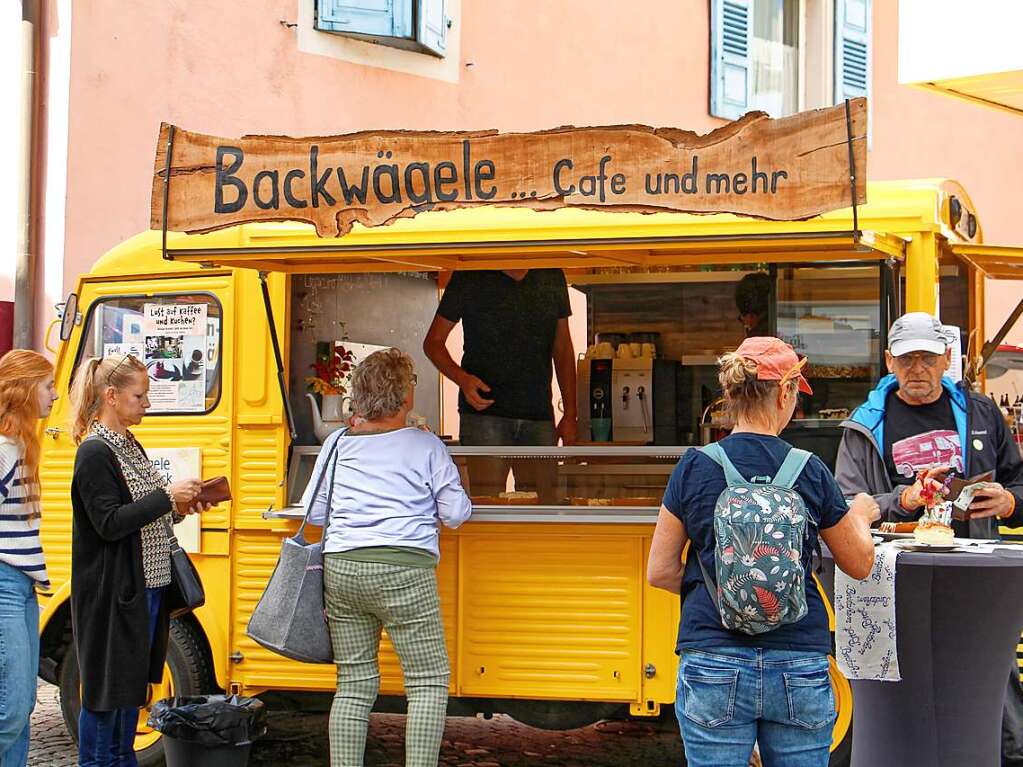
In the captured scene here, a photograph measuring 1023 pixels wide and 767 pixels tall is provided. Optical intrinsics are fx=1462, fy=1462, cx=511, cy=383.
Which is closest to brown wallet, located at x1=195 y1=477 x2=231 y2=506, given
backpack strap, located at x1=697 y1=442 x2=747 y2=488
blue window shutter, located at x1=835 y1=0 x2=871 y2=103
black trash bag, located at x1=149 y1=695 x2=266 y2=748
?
black trash bag, located at x1=149 y1=695 x2=266 y2=748

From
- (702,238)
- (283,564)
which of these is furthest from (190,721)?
(702,238)

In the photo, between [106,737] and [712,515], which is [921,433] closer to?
[712,515]

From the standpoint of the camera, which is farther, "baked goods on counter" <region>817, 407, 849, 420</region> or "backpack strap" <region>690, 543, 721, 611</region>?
"baked goods on counter" <region>817, 407, 849, 420</region>

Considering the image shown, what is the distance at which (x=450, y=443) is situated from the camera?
6617 mm

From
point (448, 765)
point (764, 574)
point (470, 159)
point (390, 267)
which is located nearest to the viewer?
point (764, 574)

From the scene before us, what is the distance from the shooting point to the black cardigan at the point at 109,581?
4938mm

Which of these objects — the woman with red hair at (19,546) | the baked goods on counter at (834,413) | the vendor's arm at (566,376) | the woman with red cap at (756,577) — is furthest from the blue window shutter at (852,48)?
the woman with red cap at (756,577)

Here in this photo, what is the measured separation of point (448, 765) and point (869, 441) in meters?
2.52

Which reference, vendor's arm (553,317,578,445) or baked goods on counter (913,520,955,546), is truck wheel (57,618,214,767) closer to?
vendor's arm (553,317,578,445)

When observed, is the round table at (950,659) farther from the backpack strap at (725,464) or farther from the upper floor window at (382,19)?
the upper floor window at (382,19)

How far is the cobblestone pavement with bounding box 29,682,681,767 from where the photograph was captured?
A: 6574 mm

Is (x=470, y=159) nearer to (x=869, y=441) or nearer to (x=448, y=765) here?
(x=869, y=441)

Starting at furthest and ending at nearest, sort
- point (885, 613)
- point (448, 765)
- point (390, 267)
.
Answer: point (448, 765) < point (390, 267) < point (885, 613)

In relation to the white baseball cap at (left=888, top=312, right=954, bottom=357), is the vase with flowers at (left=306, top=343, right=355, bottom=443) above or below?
below
